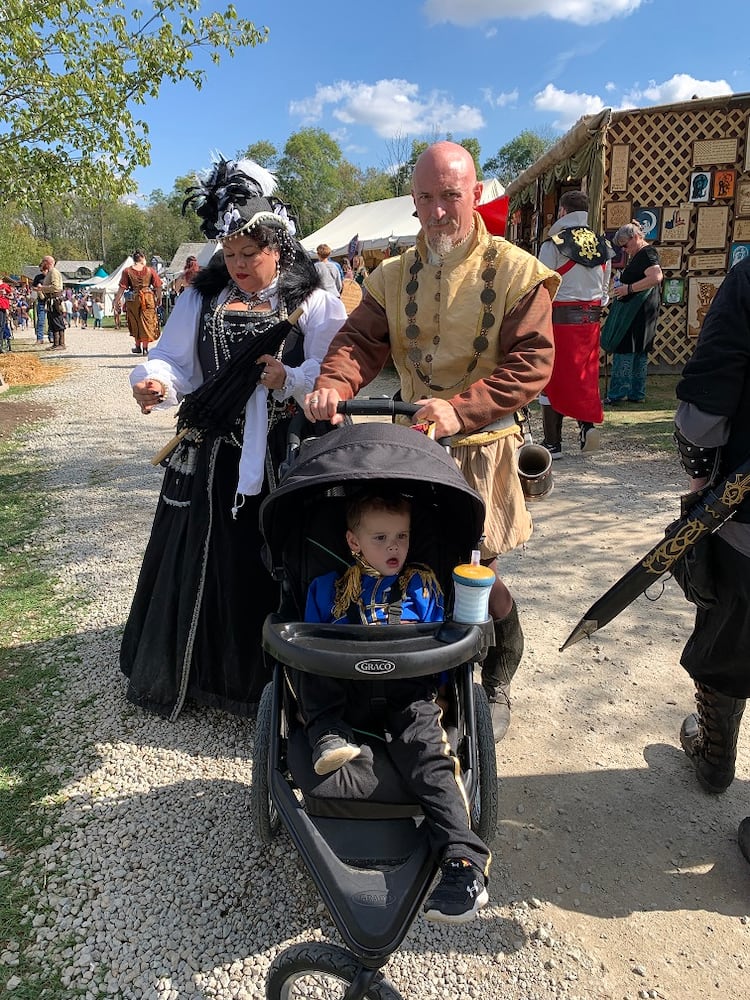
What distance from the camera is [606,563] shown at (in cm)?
463

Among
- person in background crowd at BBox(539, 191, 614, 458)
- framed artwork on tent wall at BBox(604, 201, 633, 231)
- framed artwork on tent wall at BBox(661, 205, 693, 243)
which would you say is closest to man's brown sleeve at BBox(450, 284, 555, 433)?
person in background crowd at BBox(539, 191, 614, 458)

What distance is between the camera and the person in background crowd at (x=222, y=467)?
287 centimetres

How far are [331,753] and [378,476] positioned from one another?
0.71 meters

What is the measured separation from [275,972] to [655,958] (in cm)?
110

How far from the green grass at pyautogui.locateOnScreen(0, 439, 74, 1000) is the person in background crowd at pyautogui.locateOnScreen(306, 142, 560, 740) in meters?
1.77

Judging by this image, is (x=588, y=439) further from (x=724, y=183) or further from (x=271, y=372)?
(x=724, y=183)

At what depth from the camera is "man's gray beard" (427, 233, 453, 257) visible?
2.45m

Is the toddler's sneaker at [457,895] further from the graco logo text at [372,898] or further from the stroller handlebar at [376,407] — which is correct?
the stroller handlebar at [376,407]

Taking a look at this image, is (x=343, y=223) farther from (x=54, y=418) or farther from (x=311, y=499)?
(x=311, y=499)

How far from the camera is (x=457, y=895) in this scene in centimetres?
165

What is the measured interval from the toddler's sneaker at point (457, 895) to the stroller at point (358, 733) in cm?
4

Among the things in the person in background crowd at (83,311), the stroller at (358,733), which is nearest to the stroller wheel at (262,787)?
the stroller at (358,733)

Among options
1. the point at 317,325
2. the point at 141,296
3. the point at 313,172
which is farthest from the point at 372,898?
the point at 313,172

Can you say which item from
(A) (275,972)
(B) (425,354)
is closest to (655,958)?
(A) (275,972)
